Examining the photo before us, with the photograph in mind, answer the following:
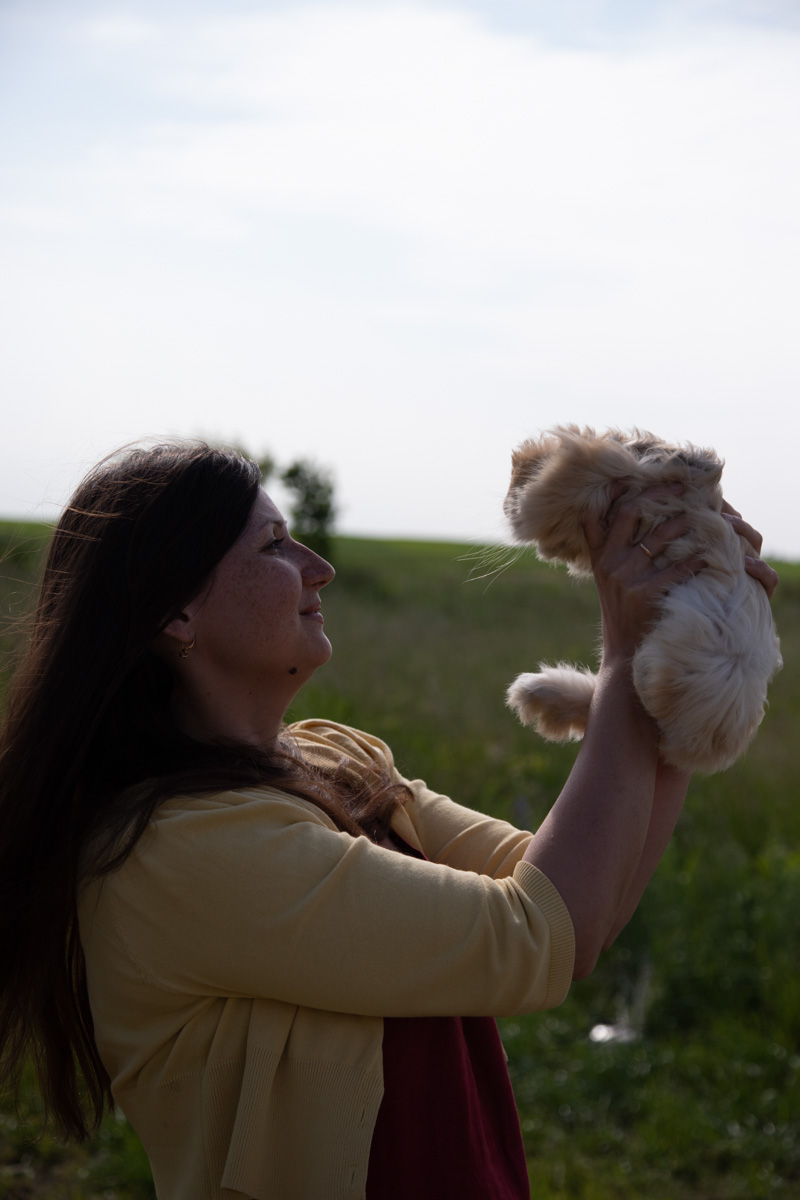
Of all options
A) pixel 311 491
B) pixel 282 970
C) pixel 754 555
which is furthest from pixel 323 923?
pixel 311 491

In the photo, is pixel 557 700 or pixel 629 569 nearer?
pixel 629 569

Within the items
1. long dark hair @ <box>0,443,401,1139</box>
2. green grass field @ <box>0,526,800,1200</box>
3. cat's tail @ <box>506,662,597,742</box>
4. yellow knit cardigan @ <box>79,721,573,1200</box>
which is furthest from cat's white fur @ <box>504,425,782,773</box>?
long dark hair @ <box>0,443,401,1139</box>

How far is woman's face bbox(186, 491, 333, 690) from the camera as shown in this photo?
6.18 ft

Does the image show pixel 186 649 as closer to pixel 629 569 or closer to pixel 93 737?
pixel 93 737

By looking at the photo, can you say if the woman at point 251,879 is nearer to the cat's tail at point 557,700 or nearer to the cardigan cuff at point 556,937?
the cardigan cuff at point 556,937

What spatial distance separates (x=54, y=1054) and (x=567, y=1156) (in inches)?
108

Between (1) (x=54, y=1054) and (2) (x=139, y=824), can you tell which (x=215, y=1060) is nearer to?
(2) (x=139, y=824)

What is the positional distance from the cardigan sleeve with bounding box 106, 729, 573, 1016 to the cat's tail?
471 mm

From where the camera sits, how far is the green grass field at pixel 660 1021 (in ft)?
12.1

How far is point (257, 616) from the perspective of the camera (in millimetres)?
1889

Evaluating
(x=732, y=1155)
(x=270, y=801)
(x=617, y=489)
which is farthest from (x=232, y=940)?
(x=732, y=1155)

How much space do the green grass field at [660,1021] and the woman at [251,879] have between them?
389 mm

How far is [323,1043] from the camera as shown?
5.16ft

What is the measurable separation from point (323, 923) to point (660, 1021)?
12.7 feet
